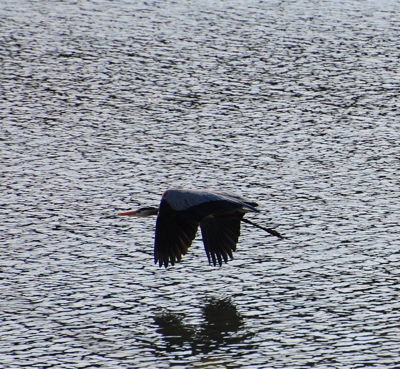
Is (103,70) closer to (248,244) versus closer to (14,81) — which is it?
(14,81)

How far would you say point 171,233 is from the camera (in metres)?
8.89

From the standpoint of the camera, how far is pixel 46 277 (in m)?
9.27

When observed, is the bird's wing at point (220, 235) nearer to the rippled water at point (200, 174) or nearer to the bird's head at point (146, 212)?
the rippled water at point (200, 174)

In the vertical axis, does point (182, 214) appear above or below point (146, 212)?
above

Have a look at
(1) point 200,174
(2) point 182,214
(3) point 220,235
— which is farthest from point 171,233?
(1) point 200,174

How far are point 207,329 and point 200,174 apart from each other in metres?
3.88

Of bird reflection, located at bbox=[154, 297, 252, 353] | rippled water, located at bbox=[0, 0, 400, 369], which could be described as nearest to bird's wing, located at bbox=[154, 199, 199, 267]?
rippled water, located at bbox=[0, 0, 400, 369]

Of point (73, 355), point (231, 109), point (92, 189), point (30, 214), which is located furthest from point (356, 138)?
point (73, 355)

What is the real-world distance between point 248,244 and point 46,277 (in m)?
1.78

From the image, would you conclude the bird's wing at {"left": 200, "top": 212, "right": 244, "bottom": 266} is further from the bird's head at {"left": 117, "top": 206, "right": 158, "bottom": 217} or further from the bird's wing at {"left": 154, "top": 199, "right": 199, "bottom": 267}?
the bird's head at {"left": 117, "top": 206, "right": 158, "bottom": 217}

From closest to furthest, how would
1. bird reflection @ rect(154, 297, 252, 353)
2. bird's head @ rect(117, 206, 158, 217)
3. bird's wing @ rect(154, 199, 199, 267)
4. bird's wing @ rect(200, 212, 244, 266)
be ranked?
bird reflection @ rect(154, 297, 252, 353), bird's wing @ rect(154, 199, 199, 267), bird's wing @ rect(200, 212, 244, 266), bird's head @ rect(117, 206, 158, 217)

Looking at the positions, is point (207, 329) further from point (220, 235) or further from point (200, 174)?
point (200, 174)

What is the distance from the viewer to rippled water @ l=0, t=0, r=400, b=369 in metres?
8.20

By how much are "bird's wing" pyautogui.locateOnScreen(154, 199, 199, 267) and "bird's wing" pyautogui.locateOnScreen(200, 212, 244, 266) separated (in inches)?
15.3
